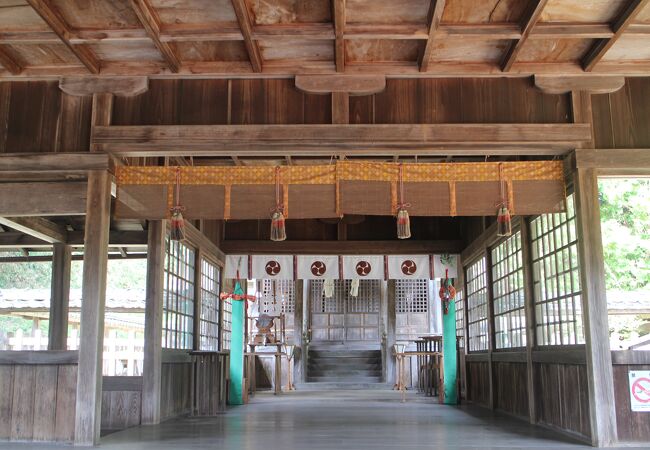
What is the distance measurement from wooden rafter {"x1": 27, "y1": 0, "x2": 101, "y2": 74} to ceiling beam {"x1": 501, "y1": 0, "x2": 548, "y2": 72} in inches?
135

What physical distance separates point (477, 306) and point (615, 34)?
225 inches

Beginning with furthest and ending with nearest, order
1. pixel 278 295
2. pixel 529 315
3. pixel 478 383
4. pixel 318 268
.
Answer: pixel 278 295
pixel 318 268
pixel 478 383
pixel 529 315

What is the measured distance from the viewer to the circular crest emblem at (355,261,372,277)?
10.9 meters

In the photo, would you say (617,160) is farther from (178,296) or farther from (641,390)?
(178,296)

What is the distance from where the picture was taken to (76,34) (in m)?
4.87

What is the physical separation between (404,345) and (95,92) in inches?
421

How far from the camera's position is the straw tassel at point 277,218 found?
5.68 m

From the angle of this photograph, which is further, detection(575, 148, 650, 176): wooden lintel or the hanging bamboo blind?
the hanging bamboo blind

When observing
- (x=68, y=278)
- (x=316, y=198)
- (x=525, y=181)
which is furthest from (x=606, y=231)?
(x=68, y=278)

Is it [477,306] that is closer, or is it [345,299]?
[477,306]

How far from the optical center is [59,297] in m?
9.11

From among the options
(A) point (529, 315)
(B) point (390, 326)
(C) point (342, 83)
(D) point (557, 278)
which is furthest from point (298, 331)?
(C) point (342, 83)

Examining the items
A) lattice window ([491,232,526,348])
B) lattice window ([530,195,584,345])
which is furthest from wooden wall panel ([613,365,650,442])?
lattice window ([491,232,526,348])

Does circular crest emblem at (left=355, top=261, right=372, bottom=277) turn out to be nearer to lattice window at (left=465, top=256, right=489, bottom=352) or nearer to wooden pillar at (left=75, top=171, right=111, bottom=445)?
lattice window at (left=465, top=256, right=489, bottom=352)
